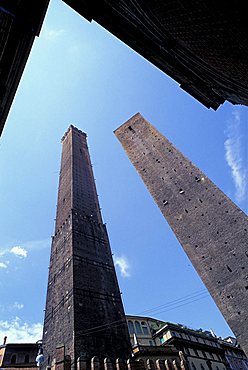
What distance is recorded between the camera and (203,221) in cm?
1493

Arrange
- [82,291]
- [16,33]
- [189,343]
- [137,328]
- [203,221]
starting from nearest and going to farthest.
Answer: [16,33] < [82,291] < [203,221] < [189,343] < [137,328]

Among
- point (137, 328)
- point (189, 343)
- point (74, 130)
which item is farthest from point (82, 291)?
point (74, 130)

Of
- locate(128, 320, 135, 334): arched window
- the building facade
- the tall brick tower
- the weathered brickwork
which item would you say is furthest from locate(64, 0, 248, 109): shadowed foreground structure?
locate(128, 320, 135, 334): arched window

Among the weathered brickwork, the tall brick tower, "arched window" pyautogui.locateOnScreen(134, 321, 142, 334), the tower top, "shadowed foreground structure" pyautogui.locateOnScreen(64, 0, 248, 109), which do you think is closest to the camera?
"shadowed foreground structure" pyautogui.locateOnScreen(64, 0, 248, 109)

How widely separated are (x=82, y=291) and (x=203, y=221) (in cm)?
805

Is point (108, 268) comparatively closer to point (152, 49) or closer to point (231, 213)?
point (231, 213)

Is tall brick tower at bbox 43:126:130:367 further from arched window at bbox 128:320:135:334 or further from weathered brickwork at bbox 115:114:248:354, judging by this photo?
arched window at bbox 128:320:135:334

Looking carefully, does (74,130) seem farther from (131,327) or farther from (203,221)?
(131,327)

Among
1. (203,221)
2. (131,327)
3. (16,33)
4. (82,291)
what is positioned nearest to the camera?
(16,33)

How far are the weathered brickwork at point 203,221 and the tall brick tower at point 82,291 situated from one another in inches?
189

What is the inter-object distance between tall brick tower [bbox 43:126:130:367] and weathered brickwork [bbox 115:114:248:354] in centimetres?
480

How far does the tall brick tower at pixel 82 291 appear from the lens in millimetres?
9539

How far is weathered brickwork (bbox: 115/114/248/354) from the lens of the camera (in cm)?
1210

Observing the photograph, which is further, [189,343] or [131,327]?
[131,327]
